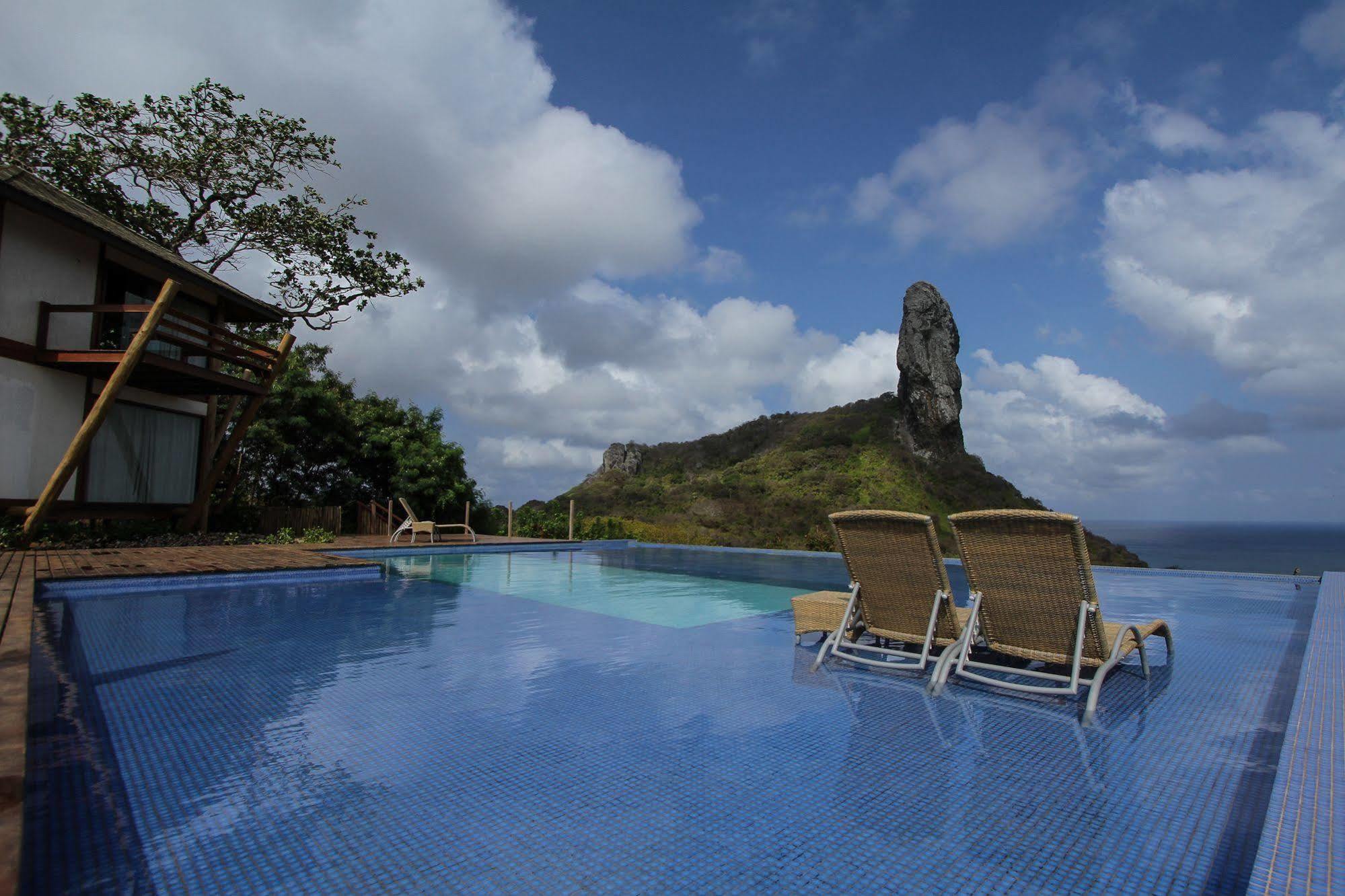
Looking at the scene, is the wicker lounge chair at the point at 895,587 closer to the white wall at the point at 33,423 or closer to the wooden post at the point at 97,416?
the wooden post at the point at 97,416

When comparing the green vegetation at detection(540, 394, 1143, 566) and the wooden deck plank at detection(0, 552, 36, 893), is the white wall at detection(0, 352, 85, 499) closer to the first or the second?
the wooden deck plank at detection(0, 552, 36, 893)

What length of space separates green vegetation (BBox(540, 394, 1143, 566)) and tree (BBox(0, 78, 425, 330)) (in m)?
13.2

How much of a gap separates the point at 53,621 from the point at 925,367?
38.8 m

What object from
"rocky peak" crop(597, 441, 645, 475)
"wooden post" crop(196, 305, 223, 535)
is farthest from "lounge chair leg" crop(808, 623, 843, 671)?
"rocky peak" crop(597, 441, 645, 475)

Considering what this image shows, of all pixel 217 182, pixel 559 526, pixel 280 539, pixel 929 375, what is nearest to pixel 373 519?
pixel 280 539

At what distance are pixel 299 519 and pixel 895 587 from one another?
1401 cm

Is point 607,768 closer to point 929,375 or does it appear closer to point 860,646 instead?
point 860,646

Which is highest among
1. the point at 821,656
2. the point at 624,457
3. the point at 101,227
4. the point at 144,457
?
the point at 101,227

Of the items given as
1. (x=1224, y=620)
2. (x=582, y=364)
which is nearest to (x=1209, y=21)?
(x=1224, y=620)

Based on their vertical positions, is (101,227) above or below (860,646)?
above

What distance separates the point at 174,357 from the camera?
11.7m

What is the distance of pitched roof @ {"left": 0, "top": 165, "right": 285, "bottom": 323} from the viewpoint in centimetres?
845

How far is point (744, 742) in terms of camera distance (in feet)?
9.96

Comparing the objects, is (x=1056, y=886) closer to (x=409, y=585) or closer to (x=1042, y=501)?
(x=409, y=585)
